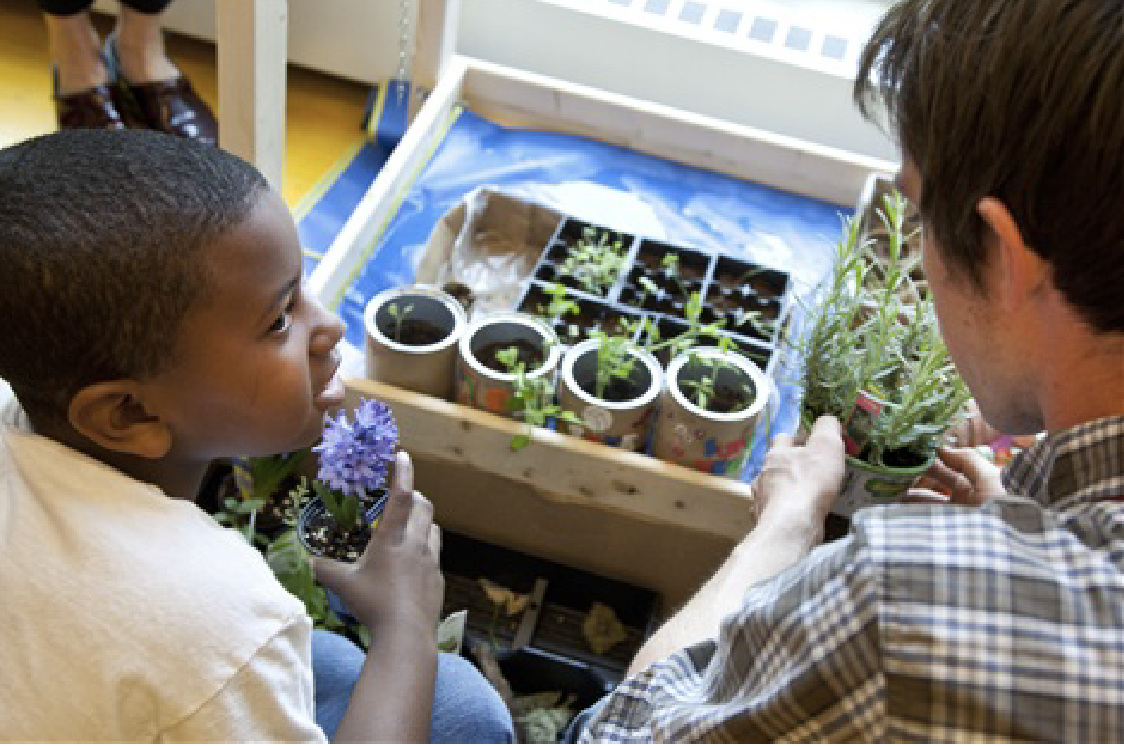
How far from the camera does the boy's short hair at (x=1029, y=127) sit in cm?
71

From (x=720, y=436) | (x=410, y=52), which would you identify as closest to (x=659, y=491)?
(x=720, y=436)

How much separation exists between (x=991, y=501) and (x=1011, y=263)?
7.3 inches

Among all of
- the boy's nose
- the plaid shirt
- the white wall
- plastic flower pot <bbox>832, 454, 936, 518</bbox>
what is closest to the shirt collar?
the plaid shirt

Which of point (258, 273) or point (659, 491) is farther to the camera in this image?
point (659, 491)

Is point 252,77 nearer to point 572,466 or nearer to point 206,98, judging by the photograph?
point 572,466

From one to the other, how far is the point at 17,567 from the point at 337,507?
1.79ft

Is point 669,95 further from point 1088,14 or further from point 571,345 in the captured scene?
point 1088,14

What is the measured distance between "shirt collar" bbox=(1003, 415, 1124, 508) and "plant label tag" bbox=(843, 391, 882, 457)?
19.8 inches

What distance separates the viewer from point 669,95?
7.77ft

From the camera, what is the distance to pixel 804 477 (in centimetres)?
124

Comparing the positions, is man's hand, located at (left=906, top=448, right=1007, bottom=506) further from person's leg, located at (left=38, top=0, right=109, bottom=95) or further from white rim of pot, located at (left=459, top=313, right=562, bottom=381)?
person's leg, located at (left=38, top=0, right=109, bottom=95)

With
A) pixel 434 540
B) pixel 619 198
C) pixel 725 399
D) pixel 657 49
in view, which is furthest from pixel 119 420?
pixel 657 49

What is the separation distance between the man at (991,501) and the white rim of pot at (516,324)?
556 millimetres

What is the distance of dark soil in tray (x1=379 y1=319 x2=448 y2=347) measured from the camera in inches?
60.2
